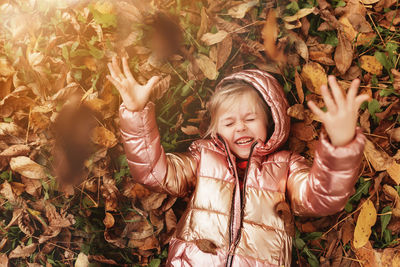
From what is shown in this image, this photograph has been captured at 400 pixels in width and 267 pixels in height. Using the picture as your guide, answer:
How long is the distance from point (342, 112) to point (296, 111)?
43 centimetres

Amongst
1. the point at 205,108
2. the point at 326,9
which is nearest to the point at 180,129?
the point at 205,108

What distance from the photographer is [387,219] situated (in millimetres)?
1463

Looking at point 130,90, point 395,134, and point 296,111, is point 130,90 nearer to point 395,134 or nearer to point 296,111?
point 296,111

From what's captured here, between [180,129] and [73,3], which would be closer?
[73,3]

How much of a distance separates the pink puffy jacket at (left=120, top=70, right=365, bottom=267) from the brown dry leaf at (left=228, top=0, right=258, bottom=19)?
0.28 metres

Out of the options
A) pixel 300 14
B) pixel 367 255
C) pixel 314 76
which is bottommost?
pixel 367 255

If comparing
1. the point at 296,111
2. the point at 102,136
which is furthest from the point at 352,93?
the point at 102,136

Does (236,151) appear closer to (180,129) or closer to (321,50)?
(180,129)

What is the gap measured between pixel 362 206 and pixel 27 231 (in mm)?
1462

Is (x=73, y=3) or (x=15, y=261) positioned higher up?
(x=73, y=3)

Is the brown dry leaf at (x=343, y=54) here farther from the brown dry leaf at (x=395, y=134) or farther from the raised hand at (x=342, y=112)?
the raised hand at (x=342, y=112)

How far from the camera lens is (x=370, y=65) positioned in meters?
1.52

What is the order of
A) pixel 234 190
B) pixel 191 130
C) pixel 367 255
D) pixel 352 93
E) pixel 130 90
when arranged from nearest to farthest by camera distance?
1. pixel 352 93
2. pixel 130 90
3. pixel 234 190
4. pixel 367 255
5. pixel 191 130

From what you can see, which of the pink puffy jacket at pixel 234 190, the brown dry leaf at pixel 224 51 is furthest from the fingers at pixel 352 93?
the brown dry leaf at pixel 224 51
